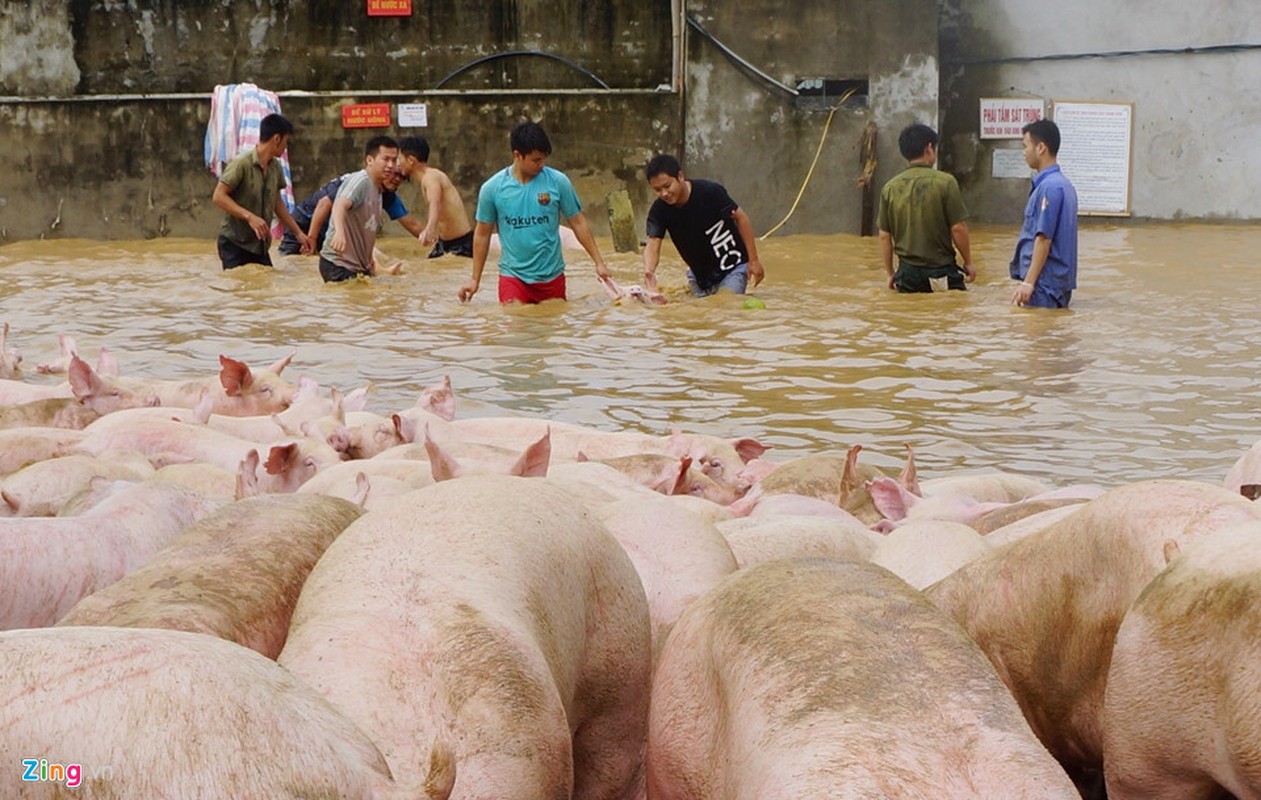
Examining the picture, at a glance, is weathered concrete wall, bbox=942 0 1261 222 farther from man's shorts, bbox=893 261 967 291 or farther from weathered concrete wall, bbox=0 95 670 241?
man's shorts, bbox=893 261 967 291

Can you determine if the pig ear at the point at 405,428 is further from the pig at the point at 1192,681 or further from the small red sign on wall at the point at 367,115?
the small red sign on wall at the point at 367,115

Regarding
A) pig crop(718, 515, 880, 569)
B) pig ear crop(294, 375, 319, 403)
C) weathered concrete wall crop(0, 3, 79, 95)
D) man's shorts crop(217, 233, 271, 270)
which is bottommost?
pig crop(718, 515, 880, 569)

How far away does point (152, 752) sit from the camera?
231cm

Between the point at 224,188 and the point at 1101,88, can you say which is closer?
the point at 224,188

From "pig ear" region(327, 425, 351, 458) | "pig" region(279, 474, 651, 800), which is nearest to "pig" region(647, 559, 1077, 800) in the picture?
"pig" region(279, 474, 651, 800)

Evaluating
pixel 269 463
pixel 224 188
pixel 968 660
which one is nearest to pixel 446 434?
pixel 269 463

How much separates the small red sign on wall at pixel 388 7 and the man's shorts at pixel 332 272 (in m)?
6.17

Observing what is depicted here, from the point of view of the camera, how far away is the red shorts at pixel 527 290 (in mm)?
13422

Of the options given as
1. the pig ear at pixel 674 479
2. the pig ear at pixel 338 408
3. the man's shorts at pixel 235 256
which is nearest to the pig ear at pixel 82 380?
the pig ear at pixel 338 408

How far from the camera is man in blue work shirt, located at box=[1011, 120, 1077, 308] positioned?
12312 mm

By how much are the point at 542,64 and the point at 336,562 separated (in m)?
17.1

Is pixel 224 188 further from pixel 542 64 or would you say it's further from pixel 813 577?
pixel 813 577

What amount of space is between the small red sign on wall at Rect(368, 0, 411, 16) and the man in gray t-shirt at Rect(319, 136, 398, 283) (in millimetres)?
5628

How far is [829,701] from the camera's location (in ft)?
9.23
